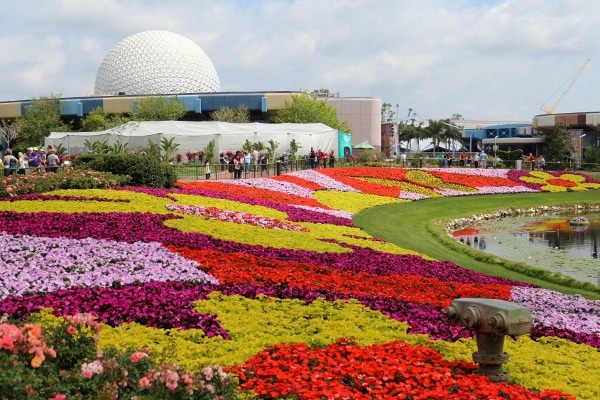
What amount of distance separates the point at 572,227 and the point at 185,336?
21719 millimetres

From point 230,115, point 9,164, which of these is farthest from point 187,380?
point 230,115

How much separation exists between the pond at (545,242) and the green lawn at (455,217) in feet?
3.08

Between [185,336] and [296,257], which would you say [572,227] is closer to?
[296,257]

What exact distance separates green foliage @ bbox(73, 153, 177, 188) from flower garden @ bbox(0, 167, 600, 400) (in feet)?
18.1

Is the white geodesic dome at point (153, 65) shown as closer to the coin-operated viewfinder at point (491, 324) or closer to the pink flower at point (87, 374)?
the coin-operated viewfinder at point (491, 324)

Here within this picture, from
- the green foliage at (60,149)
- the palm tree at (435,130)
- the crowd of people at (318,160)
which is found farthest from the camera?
the palm tree at (435,130)

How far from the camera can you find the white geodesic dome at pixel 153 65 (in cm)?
7781

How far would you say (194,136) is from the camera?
40.4 meters

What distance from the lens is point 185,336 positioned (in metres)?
7.89

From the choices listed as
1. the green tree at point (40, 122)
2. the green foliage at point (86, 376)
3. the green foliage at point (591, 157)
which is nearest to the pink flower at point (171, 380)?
the green foliage at point (86, 376)

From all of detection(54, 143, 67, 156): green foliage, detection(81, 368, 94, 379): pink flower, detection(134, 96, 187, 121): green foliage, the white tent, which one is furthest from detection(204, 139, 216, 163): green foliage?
detection(81, 368, 94, 379): pink flower

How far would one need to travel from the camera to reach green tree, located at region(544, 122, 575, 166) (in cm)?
6103

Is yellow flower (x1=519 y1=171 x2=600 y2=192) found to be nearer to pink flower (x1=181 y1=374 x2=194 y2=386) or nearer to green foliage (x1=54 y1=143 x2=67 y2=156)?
green foliage (x1=54 y1=143 x2=67 y2=156)

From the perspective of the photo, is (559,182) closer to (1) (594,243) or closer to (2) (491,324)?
(1) (594,243)
